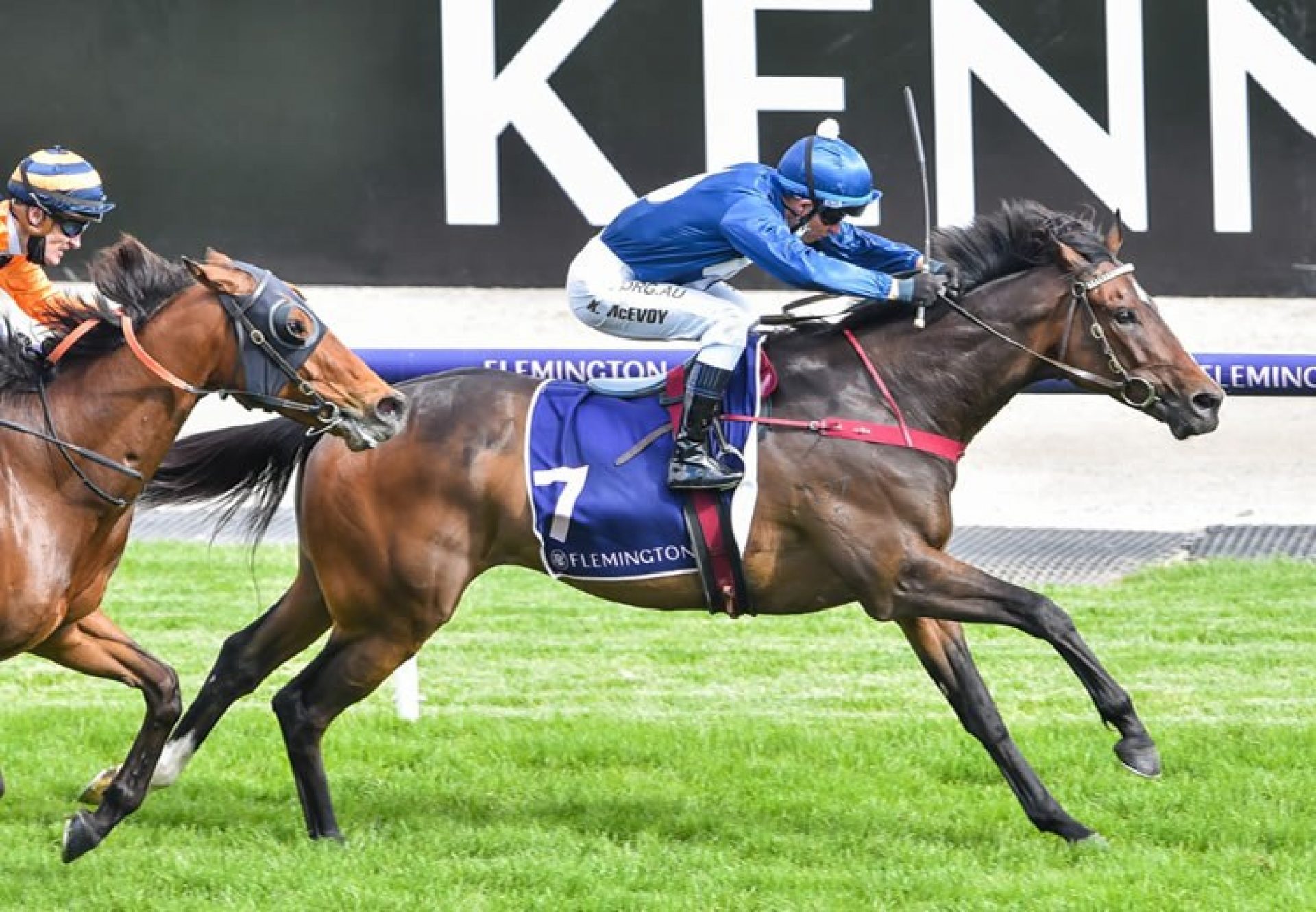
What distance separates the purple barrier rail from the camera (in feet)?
25.9

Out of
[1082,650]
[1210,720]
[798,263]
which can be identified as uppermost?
[798,263]

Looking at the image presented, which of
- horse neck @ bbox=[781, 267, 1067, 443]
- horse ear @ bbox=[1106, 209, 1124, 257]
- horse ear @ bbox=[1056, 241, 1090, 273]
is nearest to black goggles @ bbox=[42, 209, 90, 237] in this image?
horse neck @ bbox=[781, 267, 1067, 443]

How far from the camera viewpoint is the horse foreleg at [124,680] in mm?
5699

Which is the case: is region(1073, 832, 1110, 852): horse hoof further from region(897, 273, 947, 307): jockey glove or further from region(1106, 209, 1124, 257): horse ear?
region(1106, 209, 1124, 257): horse ear

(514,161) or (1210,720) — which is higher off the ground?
(514,161)

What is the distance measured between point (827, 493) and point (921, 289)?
2.07ft

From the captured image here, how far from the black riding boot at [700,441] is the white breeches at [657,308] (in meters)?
0.04

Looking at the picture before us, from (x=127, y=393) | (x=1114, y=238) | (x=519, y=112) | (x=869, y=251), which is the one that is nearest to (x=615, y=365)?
(x=869, y=251)

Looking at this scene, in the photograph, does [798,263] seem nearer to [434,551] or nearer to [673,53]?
[434,551]

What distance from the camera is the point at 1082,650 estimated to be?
223 inches

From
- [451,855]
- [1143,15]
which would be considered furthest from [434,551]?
[1143,15]

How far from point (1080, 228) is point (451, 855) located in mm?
2492

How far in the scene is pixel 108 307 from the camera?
18.1 ft

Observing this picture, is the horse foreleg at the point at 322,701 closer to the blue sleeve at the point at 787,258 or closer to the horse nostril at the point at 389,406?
the horse nostril at the point at 389,406
